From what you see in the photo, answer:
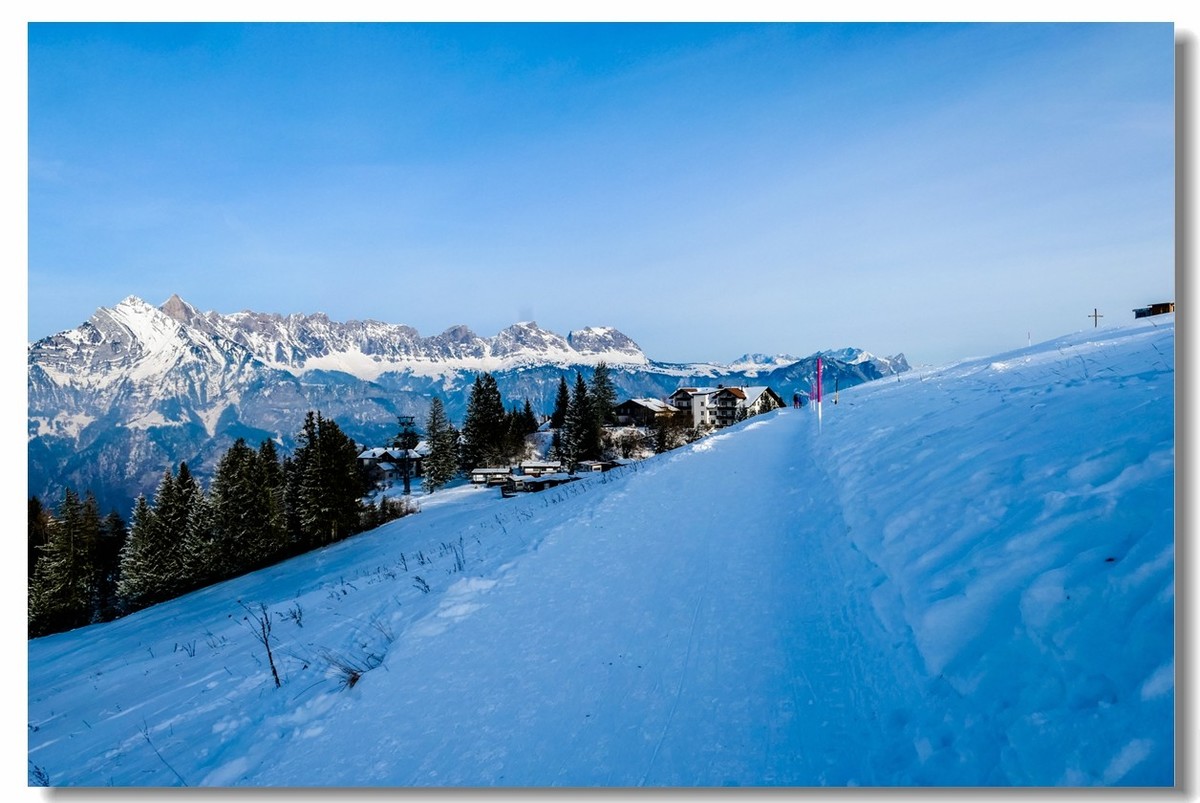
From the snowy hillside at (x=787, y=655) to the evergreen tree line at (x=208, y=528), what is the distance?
2384 cm

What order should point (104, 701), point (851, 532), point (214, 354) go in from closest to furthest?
1. point (851, 532)
2. point (104, 701)
3. point (214, 354)

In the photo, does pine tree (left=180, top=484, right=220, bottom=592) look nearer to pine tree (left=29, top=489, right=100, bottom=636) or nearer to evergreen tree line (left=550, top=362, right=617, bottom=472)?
pine tree (left=29, top=489, right=100, bottom=636)

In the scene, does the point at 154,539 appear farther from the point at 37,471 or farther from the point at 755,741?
the point at 755,741

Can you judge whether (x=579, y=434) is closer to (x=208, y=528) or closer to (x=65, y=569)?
(x=208, y=528)

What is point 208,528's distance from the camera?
1132 inches

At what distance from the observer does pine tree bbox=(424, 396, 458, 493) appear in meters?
50.6

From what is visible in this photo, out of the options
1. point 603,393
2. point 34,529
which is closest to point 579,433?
point 603,393

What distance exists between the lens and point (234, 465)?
30.2 m

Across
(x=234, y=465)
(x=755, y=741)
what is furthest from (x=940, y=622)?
(x=234, y=465)

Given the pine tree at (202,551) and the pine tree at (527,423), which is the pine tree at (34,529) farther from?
the pine tree at (527,423)

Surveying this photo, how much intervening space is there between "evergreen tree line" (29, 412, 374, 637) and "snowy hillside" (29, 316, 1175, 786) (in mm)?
23835

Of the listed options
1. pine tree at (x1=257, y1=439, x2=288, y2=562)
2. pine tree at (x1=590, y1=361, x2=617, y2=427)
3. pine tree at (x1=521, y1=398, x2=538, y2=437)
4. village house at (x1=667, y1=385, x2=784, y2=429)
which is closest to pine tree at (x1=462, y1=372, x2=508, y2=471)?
pine tree at (x1=521, y1=398, x2=538, y2=437)

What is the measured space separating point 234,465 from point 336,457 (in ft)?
17.4
